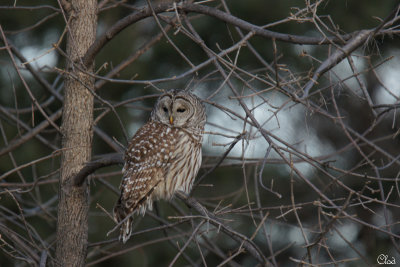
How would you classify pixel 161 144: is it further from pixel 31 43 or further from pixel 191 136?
pixel 31 43

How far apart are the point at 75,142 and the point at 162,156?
0.88 metres

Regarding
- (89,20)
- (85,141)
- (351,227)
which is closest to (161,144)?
(85,141)

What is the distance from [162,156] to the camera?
4.77 meters

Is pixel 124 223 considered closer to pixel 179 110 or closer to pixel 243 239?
pixel 179 110

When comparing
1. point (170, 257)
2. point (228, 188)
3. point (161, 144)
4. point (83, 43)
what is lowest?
point (170, 257)

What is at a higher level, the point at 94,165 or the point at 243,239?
the point at 94,165

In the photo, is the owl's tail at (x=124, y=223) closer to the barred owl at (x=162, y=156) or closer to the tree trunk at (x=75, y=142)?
the barred owl at (x=162, y=156)

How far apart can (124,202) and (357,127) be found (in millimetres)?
5894

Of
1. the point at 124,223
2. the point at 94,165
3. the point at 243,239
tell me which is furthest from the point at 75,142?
the point at 243,239

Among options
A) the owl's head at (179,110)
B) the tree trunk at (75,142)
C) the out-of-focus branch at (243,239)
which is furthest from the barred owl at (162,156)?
the out-of-focus branch at (243,239)

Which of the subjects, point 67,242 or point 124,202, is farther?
point 124,202

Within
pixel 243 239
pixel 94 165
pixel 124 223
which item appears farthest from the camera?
pixel 124 223

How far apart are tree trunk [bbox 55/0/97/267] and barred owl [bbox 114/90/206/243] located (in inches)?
15.2

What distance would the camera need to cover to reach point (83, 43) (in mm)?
4184
